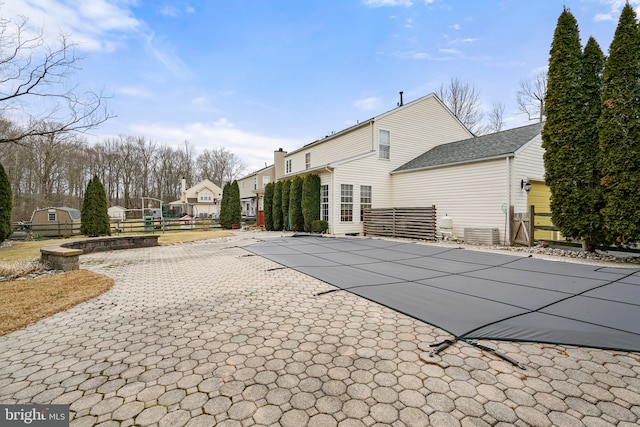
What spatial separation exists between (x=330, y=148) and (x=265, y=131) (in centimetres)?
1146

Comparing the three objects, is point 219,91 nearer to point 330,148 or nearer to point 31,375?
point 330,148

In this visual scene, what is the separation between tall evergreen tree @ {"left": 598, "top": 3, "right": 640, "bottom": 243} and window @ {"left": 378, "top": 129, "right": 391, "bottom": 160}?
27.8 feet

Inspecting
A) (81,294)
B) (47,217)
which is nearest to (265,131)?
(47,217)

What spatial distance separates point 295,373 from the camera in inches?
83.6

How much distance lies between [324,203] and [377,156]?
3.70 m

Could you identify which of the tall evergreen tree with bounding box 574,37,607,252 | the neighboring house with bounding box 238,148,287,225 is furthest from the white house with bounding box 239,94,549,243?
the neighboring house with bounding box 238,148,287,225

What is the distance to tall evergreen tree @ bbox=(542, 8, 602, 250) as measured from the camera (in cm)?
727

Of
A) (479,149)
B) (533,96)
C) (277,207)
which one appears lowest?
(277,207)

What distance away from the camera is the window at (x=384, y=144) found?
47.0ft

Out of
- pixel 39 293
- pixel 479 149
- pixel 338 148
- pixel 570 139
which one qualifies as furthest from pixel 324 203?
pixel 39 293

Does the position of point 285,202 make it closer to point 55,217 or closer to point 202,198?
point 55,217

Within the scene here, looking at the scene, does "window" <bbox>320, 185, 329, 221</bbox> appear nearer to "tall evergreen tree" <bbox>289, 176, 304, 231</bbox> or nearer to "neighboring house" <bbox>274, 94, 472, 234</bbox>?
"neighboring house" <bbox>274, 94, 472, 234</bbox>

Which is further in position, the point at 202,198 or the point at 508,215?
the point at 202,198

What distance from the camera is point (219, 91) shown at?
15219 mm
